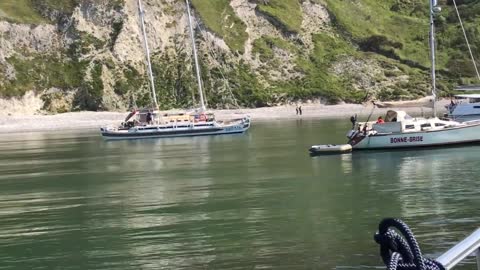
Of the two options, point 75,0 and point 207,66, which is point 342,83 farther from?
point 75,0

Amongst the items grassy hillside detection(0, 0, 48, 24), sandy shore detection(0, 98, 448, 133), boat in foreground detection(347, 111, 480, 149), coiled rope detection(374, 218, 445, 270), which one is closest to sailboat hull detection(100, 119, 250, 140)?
sandy shore detection(0, 98, 448, 133)

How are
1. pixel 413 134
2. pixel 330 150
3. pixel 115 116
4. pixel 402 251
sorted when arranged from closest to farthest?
1. pixel 402 251
2. pixel 413 134
3. pixel 330 150
4. pixel 115 116

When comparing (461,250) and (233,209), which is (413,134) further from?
(461,250)

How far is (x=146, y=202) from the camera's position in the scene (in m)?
28.2

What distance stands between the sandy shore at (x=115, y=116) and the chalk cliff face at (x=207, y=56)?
615 cm

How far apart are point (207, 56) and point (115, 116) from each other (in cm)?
2641

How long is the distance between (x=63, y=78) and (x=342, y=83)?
2057 inches

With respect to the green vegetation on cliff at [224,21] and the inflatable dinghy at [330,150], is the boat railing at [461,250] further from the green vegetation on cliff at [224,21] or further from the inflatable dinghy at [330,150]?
the green vegetation on cliff at [224,21]

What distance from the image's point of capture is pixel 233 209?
2512cm

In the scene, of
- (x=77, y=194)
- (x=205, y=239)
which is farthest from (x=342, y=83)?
(x=205, y=239)

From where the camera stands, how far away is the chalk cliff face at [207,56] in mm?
124875

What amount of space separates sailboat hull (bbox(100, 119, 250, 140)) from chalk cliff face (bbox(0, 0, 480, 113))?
4591cm

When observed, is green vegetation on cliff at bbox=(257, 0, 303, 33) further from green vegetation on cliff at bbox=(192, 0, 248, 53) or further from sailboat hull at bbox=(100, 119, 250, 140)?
sailboat hull at bbox=(100, 119, 250, 140)

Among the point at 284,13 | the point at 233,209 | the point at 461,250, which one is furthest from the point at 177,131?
the point at 284,13
